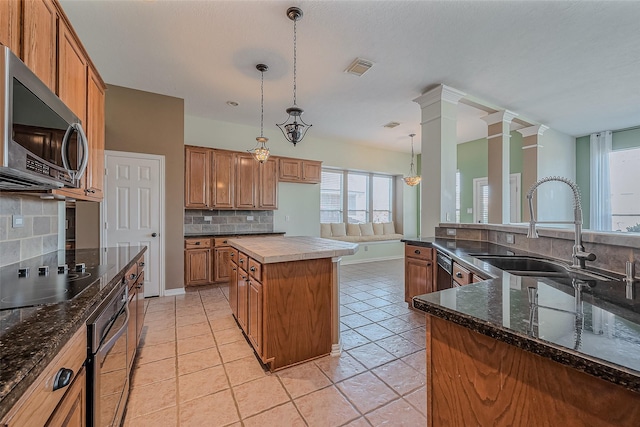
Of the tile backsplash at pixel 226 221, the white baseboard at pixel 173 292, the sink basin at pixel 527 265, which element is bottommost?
the white baseboard at pixel 173 292

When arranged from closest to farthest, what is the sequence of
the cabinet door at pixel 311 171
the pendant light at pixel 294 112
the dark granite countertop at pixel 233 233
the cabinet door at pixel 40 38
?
the cabinet door at pixel 40 38
the pendant light at pixel 294 112
the dark granite countertop at pixel 233 233
the cabinet door at pixel 311 171

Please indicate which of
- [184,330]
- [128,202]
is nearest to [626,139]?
[184,330]

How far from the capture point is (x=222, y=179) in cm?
469

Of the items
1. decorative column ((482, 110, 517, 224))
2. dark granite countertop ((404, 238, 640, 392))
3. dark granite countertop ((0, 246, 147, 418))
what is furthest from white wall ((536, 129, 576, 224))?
dark granite countertop ((0, 246, 147, 418))

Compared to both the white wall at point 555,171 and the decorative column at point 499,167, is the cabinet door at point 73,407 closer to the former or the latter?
the decorative column at point 499,167

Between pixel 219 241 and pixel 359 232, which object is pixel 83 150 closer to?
pixel 219 241

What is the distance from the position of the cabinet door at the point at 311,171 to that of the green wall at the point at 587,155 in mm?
5561

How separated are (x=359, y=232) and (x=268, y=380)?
5175 millimetres

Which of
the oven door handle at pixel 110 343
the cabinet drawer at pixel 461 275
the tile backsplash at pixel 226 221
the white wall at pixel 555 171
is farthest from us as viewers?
the white wall at pixel 555 171

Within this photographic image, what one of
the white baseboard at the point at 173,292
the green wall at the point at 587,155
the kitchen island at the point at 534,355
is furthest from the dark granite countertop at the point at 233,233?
the green wall at the point at 587,155

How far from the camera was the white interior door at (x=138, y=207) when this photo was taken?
360cm

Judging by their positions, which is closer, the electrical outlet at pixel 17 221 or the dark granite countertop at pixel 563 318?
the dark granite countertop at pixel 563 318

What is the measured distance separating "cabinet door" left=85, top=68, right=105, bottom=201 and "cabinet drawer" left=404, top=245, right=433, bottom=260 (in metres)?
3.24

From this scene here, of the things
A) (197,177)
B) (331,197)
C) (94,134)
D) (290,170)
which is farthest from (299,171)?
(94,134)
